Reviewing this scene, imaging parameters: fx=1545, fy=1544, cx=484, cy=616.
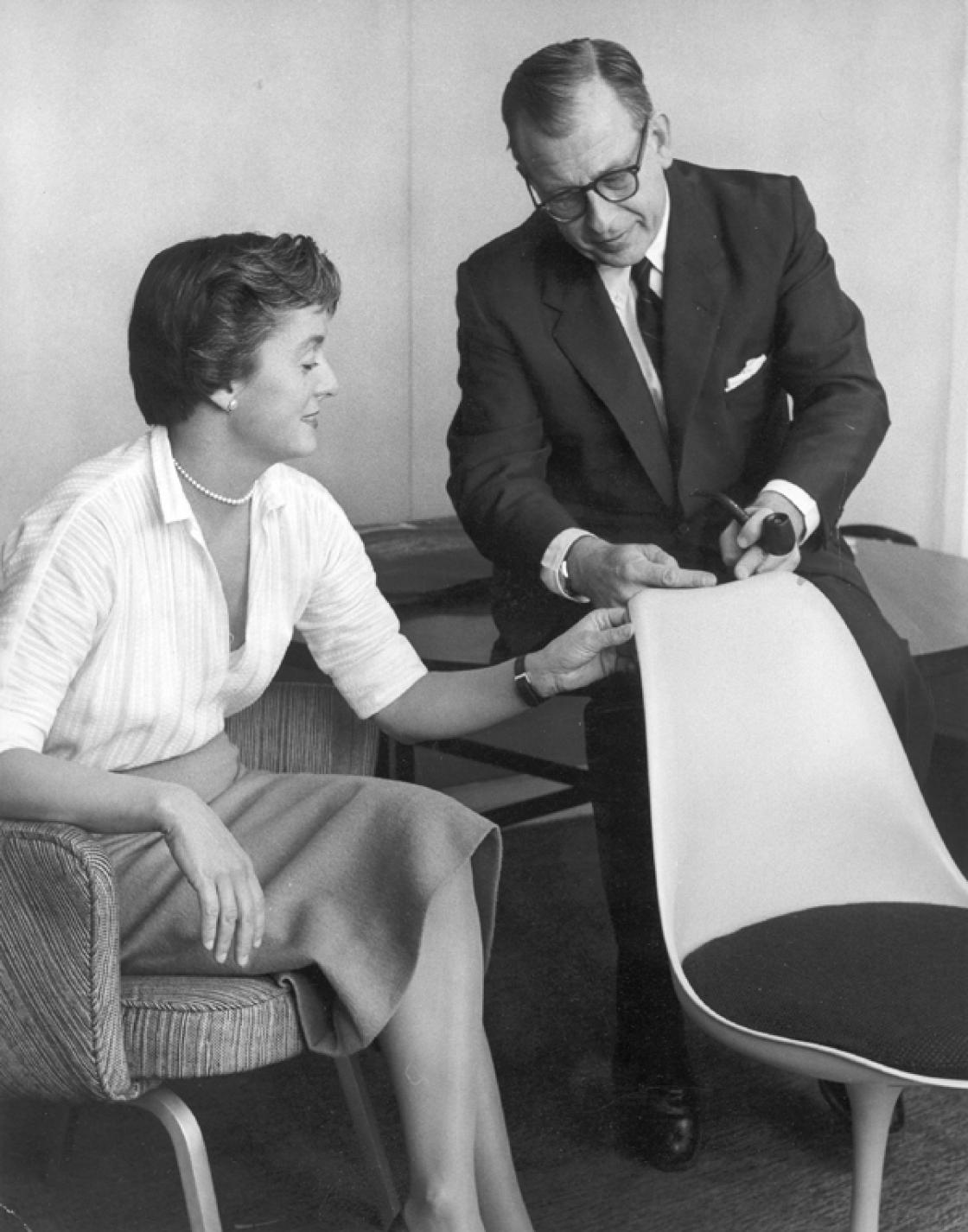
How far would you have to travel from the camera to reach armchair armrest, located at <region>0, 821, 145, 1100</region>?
1485 mm

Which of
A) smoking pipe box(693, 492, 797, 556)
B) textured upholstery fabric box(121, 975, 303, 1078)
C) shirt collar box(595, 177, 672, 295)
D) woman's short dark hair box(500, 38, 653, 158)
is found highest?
woman's short dark hair box(500, 38, 653, 158)

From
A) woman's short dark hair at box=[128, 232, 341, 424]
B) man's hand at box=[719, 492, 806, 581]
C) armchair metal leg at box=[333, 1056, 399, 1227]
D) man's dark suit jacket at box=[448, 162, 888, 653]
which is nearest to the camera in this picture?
woman's short dark hair at box=[128, 232, 341, 424]

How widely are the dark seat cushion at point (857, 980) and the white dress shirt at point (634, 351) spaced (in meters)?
0.65

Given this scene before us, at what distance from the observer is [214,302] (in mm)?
1787

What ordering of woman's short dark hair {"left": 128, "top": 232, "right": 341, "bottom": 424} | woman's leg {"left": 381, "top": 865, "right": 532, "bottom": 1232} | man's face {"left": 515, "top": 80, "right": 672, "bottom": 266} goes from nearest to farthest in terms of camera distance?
woman's leg {"left": 381, "top": 865, "right": 532, "bottom": 1232} → woman's short dark hair {"left": 128, "top": 232, "right": 341, "bottom": 424} → man's face {"left": 515, "top": 80, "right": 672, "bottom": 266}

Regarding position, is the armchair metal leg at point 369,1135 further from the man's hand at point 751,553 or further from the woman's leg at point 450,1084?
the man's hand at point 751,553

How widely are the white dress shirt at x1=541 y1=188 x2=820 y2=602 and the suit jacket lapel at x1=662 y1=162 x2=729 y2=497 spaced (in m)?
0.02

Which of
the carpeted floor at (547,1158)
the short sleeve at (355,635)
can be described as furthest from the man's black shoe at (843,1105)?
the short sleeve at (355,635)

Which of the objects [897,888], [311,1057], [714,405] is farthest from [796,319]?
[311,1057]

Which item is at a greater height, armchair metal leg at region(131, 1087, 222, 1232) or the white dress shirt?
the white dress shirt

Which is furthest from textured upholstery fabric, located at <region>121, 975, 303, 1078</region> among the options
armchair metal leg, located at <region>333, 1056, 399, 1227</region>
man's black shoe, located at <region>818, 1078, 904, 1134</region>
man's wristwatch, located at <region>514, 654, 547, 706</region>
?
man's black shoe, located at <region>818, 1078, 904, 1134</region>

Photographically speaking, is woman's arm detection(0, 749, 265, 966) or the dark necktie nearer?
woman's arm detection(0, 749, 265, 966)

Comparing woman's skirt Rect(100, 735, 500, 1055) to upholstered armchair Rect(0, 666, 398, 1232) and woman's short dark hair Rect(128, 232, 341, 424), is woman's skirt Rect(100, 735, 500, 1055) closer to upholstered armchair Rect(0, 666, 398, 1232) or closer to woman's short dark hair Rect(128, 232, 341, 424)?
upholstered armchair Rect(0, 666, 398, 1232)

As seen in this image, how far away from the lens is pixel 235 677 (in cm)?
193
